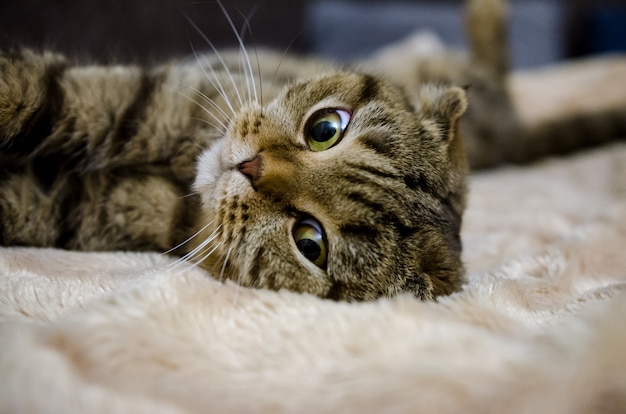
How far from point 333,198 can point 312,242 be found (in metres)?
0.08

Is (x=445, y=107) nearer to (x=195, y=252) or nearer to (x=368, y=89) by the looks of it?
(x=368, y=89)

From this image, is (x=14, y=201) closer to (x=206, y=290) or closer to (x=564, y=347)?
(x=206, y=290)

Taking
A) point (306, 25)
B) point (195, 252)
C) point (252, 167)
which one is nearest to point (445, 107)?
point (252, 167)

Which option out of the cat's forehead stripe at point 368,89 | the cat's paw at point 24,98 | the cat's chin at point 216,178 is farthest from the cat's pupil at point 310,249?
the cat's paw at point 24,98

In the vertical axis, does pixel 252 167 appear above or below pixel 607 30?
below

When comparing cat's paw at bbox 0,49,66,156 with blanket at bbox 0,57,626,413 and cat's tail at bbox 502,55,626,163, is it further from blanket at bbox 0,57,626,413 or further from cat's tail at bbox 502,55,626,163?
cat's tail at bbox 502,55,626,163

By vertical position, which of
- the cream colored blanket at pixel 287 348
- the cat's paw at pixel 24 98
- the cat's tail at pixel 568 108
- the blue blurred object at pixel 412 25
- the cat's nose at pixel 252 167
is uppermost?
the blue blurred object at pixel 412 25

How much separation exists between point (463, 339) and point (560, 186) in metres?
1.35

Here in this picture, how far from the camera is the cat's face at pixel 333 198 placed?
0.76m

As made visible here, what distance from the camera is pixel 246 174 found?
0.83 metres

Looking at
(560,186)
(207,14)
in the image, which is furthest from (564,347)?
(207,14)

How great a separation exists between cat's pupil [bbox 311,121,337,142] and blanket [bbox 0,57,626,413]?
32 cm

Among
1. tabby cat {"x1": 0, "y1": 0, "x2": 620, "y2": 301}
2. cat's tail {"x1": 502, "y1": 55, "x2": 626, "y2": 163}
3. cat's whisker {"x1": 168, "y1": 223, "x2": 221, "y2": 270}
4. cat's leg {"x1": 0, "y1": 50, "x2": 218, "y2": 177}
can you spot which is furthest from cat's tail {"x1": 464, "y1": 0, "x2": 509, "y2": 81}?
cat's whisker {"x1": 168, "y1": 223, "x2": 221, "y2": 270}

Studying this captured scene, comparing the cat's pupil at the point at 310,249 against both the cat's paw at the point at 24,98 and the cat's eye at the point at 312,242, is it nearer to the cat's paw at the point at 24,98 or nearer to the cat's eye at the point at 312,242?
the cat's eye at the point at 312,242
